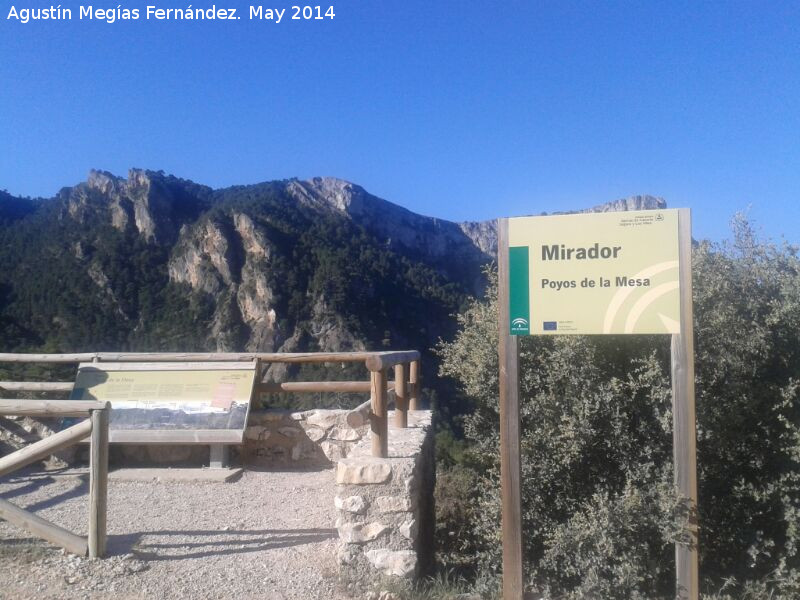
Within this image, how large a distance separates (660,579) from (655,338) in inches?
57.5

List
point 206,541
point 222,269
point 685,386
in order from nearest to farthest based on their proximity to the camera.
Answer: point 685,386
point 206,541
point 222,269

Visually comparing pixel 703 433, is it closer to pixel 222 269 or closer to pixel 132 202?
pixel 222 269

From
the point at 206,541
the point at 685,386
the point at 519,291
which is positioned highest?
the point at 519,291

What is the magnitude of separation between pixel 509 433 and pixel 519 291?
73cm

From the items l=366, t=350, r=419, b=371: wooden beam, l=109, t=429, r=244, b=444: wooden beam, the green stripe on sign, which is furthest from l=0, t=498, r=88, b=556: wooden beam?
the green stripe on sign

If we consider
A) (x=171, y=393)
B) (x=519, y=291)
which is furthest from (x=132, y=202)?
(x=519, y=291)

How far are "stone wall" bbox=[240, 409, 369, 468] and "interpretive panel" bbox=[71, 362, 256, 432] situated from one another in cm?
Answer: 46

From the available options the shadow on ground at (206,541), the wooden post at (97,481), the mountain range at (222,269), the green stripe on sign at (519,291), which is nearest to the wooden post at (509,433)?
the green stripe on sign at (519,291)

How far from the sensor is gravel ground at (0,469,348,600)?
11.9 feet

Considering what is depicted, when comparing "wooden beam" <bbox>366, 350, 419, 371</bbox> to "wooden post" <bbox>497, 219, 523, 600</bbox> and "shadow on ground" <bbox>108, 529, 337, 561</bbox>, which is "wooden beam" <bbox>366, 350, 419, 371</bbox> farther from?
"shadow on ground" <bbox>108, 529, 337, 561</bbox>

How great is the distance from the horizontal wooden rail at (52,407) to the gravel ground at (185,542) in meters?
0.76

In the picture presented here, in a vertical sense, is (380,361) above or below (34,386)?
above

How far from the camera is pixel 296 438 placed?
21.8 feet

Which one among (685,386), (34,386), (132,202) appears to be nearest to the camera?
(685,386)
